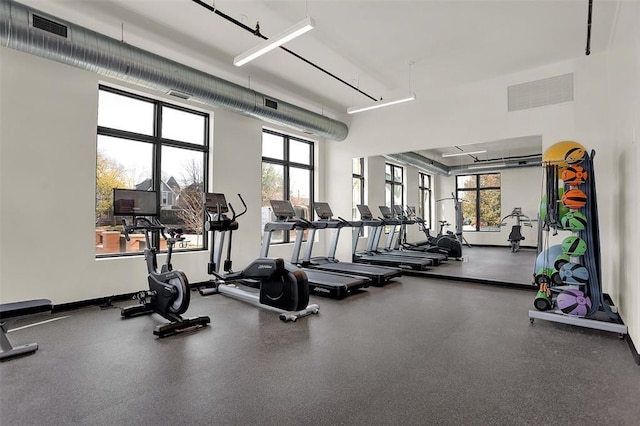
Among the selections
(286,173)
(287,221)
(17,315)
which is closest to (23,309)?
(17,315)

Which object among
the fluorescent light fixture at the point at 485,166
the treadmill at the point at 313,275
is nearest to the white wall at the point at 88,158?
the treadmill at the point at 313,275

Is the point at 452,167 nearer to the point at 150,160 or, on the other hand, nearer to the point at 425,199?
the point at 425,199

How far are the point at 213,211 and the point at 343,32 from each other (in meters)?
3.11

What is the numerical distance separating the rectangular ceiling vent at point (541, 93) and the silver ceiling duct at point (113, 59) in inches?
165

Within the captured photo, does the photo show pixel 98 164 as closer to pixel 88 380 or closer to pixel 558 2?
pixel 88 380

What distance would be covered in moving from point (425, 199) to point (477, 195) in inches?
54.8

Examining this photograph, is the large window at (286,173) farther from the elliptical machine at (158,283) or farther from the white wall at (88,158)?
the elliptical machine at (158,283)

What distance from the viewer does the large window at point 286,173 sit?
7.35 meters

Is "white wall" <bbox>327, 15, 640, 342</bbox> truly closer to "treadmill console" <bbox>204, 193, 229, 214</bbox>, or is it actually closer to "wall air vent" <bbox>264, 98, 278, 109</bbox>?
"wall air vent" <bbox>264, 98, 278, 109</bbox>

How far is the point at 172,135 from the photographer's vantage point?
5.73 metres

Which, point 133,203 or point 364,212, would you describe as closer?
point 133,203

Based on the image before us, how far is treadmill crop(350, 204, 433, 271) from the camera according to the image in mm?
7059

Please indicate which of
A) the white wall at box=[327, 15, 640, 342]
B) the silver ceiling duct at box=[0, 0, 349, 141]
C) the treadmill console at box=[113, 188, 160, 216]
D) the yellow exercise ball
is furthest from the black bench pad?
the yellow exercise ball

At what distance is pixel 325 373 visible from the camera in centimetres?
261
